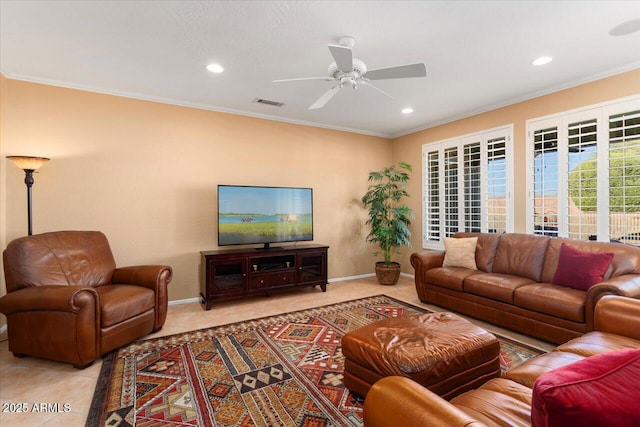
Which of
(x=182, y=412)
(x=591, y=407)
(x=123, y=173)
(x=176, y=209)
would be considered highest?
(x=123, y=173)

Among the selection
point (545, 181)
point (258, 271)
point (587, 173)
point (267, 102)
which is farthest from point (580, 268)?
point (267, 102)

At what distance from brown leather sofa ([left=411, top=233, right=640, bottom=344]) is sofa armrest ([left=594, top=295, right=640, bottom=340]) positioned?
1.74ft

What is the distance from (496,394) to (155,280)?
3.08 metres

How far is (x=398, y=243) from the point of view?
17.2 feet

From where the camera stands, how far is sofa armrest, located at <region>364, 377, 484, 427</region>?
947mm

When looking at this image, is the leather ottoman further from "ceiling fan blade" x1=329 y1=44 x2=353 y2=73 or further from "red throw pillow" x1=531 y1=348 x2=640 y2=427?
"ceiling fan blade" x1=329 y1=44 x2=353 y2=73

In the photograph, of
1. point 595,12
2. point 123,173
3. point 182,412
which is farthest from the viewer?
point 123,173

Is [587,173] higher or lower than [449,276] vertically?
higher

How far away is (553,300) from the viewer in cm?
285

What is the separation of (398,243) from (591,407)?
15.2 feet

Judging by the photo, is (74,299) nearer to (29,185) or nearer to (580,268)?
(29,185)

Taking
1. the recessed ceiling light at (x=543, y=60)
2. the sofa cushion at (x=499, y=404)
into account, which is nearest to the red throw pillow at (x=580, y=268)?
the recessed ceiling light at (x=543, y=60)

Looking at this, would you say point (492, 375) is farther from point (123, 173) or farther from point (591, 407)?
point (123, 173)

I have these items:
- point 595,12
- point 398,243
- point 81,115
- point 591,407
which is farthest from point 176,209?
point 595,12
